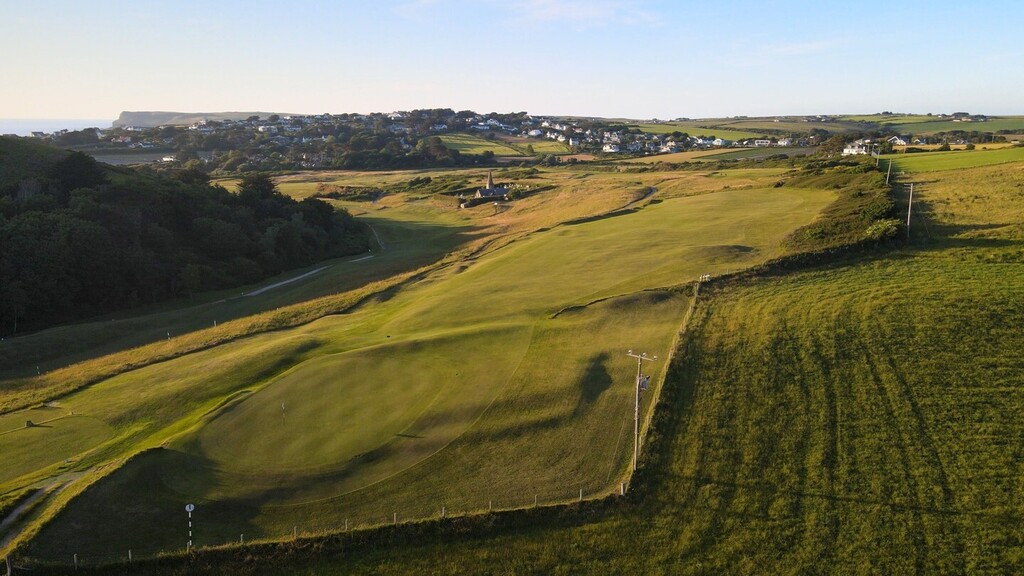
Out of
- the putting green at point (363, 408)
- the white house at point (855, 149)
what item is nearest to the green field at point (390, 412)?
the putting green at point (363, 408)

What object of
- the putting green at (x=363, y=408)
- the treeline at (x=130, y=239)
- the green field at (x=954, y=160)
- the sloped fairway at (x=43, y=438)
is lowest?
the sloped fairway at (x=43, y=438)

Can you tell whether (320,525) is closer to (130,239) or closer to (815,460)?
(815,460)

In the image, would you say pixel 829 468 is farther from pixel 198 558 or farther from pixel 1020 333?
pixel 198 558

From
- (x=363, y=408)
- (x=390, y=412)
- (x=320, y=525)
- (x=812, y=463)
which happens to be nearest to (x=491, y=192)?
(x=363, y=408)

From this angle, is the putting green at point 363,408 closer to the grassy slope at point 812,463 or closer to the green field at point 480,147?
the grassy slope at point 812,463

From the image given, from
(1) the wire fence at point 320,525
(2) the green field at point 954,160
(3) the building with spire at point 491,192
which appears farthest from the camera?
(3) the building with spire at point 491,192

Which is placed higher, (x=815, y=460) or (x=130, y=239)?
(x=130, y=239)

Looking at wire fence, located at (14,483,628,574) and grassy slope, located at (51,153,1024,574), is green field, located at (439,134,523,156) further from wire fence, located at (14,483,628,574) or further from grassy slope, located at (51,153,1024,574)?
wire fence, located at (14,483,628,574)
